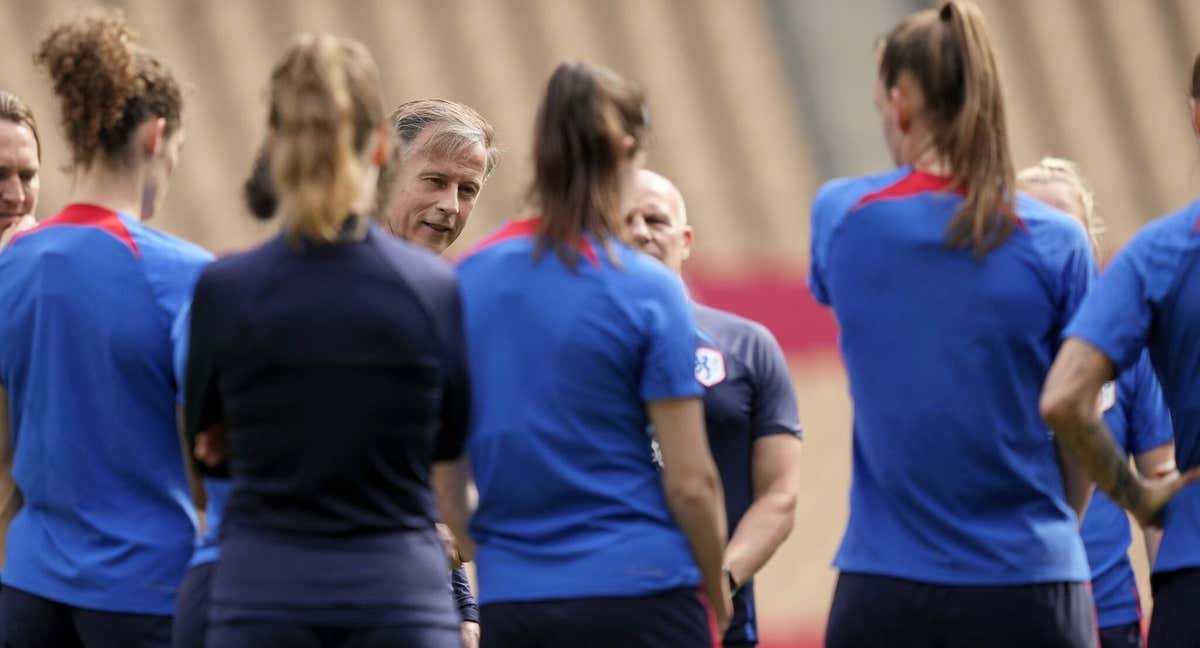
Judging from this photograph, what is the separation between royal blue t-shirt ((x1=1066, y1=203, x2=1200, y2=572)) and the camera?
123 inches

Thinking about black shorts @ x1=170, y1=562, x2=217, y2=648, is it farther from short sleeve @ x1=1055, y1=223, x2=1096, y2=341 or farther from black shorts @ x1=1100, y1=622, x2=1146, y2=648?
black shorts @ x1=1100, y1=622, x2=1146, y2=648

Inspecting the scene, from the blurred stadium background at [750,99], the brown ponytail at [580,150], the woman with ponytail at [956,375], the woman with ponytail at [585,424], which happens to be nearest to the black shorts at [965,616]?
the woman with ponytail at [956,375]

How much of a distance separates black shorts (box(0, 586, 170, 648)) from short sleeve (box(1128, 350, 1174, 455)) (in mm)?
2211

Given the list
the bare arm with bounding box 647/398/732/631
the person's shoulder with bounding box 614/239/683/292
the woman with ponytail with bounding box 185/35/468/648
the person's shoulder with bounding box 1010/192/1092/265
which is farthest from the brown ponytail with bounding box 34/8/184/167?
the person's shoulder with bounding box 1010/192/1092/265

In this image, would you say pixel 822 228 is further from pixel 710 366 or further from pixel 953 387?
pixel 710 366

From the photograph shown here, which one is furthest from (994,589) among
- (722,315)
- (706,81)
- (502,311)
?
(706,81)

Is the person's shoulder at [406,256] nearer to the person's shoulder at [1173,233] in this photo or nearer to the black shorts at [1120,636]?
the person's shoulder at [1173,233]

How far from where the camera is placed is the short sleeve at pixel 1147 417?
427 centimetres

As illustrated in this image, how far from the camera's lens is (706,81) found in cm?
1223

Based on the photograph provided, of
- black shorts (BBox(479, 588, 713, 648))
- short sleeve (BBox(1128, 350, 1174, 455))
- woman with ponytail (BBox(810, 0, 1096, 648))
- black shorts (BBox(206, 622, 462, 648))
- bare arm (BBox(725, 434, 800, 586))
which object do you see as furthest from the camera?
short sleeve (BBox(1128, 350, 1174, 455))

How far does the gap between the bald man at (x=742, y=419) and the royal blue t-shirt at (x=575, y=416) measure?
0.90 meters

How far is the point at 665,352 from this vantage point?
10.1 feet

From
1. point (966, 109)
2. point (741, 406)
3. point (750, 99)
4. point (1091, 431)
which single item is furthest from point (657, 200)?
point (750, 99)

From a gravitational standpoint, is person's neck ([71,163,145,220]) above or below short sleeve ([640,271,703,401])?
→ above
